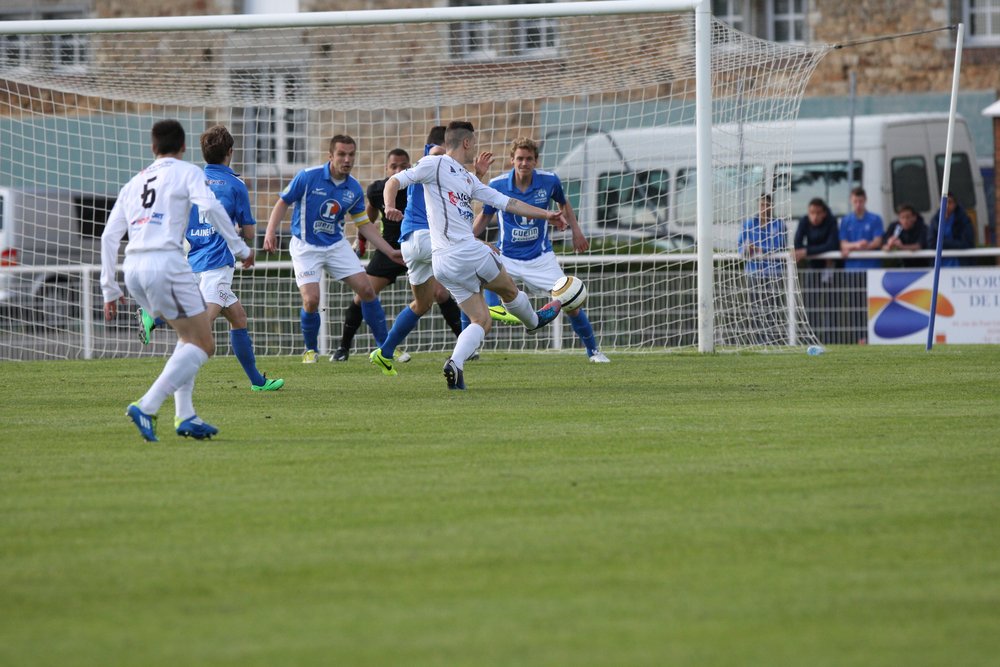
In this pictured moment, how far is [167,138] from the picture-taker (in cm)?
836

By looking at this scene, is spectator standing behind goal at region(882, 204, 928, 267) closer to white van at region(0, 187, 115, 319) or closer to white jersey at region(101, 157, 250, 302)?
white van at region(0, 187, 115, 319)

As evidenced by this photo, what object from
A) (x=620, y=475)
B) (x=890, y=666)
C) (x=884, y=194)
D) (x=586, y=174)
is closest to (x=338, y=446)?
Answer: (x=620, y=475)

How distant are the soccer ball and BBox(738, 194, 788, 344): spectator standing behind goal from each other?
13.7 ft

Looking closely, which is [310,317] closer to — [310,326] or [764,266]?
[310,326]

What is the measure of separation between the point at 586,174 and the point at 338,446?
12.5 metres

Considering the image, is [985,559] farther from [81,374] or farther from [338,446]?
[81,374]

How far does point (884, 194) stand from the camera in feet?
71.9

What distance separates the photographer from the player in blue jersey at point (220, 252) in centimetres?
1112

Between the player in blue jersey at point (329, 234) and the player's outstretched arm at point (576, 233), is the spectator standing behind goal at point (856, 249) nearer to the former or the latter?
the player's outstretched arm at point (576, 233)

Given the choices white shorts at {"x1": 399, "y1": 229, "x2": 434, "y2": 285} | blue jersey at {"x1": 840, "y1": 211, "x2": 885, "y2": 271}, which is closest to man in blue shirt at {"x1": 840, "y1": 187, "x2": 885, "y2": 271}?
blue jersey at {"x1": 840, "y1": 211, "x2": 885, "y2": 271}

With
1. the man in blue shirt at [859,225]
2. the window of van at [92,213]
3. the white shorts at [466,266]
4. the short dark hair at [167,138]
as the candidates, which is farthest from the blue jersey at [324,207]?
the man in blue shirt at [859,225]

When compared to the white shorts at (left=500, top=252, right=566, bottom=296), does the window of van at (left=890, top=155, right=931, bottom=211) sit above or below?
above

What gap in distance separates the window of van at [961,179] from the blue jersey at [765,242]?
20.4 feet

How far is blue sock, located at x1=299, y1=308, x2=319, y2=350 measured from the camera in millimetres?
14719
